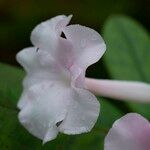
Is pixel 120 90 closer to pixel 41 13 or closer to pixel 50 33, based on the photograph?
pixel 50 33

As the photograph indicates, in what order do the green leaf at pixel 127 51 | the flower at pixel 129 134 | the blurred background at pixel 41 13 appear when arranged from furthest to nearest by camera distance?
the blurred background at pixel 41 13 → the green leaf at pixel 127 51 → the flower at pixel 129 134

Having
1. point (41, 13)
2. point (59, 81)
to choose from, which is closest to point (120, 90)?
point (59, 81)

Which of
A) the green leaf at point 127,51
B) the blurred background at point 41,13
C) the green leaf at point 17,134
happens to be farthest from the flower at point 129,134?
the blurred background at point 41,13

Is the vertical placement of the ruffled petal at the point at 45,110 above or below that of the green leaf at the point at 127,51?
above

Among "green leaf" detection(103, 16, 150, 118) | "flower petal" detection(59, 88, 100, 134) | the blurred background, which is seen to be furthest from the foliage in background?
the blurred background

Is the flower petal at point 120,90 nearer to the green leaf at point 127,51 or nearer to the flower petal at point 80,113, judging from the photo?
the flower petal at point 80,113

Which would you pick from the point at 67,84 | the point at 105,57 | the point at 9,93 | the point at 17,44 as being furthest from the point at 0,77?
the point at 17,44

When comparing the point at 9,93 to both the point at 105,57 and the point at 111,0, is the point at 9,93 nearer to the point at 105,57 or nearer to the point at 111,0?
the point at 105,57
